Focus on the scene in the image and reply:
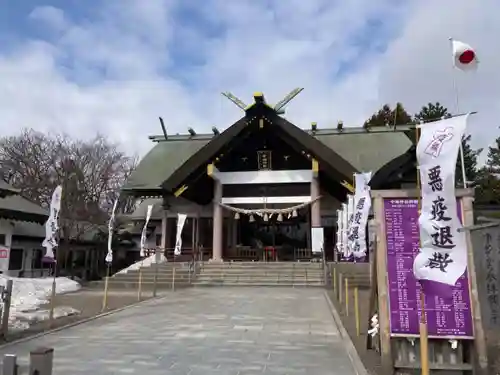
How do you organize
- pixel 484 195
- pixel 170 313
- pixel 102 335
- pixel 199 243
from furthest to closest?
pixel 484 195 < pixel 199 243 < pixel 170 313 < pixel 102 335

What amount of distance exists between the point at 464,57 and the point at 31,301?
13.9 m

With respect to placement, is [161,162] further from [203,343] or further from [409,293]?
[409,293]

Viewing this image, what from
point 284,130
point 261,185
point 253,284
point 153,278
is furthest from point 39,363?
point 261,185

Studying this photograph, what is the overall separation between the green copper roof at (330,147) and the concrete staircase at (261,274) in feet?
24.0

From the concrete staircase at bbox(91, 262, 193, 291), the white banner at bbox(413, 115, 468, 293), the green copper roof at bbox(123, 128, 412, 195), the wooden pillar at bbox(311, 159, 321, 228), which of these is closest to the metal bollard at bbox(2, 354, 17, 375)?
the white banner at bbox(413, 115, 468, 293)

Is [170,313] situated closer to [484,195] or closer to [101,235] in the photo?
[101,235]

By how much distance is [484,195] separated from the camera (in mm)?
29812

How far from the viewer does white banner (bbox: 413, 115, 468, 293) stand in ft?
15.2

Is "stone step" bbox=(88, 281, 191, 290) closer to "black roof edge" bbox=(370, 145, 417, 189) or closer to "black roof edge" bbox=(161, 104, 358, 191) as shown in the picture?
"black roof edge" bbox=(161, 104, 358, 191)

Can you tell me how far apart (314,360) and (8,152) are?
3125 centimetres

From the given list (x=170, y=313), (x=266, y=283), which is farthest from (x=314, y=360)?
(x=266, y=283)

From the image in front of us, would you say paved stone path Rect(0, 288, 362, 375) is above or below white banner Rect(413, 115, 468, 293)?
below

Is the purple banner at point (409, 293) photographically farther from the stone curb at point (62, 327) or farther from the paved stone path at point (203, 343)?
the stone curb at point (62, 327)

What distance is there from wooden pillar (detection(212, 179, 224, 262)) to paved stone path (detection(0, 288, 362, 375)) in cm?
1098
